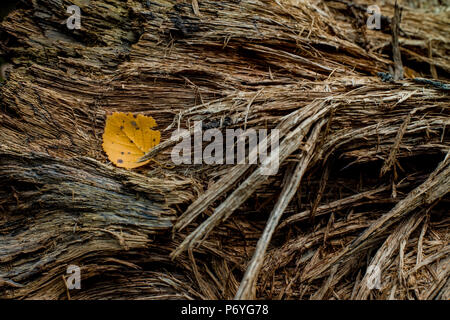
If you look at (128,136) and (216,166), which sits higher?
(128,136)

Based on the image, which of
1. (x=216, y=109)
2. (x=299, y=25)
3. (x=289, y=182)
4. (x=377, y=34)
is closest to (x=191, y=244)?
(x=289, y=182)

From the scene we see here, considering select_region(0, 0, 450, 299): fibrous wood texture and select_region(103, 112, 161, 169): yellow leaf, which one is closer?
select_region(0, 0, 450, 299): fibrous wood texture

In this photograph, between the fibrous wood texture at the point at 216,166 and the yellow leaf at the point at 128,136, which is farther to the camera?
the yellow leaf at the point at 128,136

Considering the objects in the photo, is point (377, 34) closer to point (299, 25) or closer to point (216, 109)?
point (299, 25)
